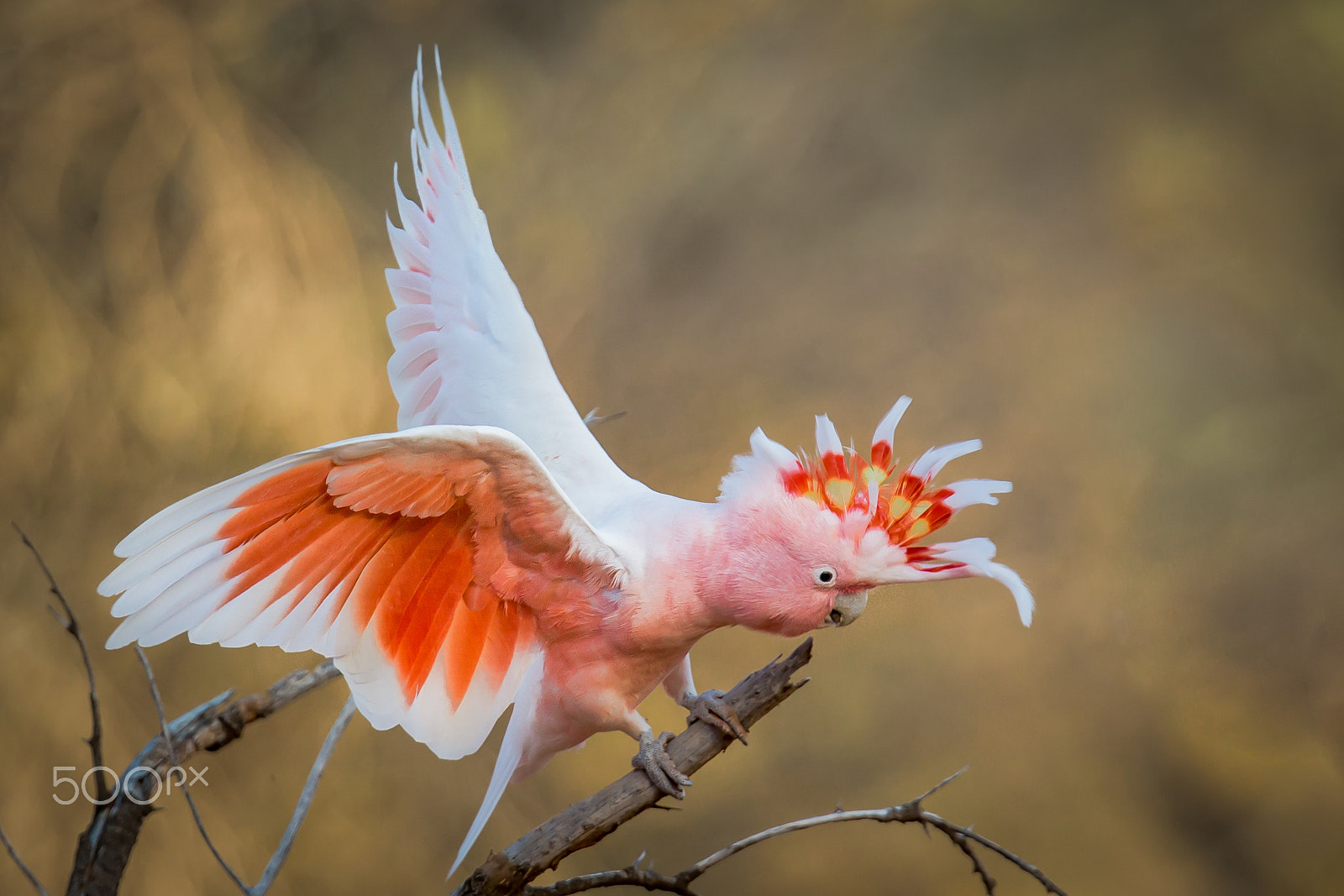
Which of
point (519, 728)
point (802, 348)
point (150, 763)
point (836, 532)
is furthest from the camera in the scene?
point (802, 348)

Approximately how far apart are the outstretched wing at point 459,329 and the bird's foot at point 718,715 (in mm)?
250

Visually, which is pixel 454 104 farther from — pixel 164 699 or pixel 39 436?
pixel 164 699

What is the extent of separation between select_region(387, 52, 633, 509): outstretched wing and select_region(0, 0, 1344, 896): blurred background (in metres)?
0.66

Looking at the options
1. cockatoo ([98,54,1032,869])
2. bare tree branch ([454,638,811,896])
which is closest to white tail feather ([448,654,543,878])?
cockatoo ([98,54,1032,869])

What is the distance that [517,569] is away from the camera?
36.3 inches

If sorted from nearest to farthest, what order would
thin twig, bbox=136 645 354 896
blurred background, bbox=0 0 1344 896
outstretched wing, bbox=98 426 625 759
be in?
outstretched wing, bbox=98 426 625 759 < thin twig, bbox=136 645 354 896 < blurred background, bbox=0 0 1344 896

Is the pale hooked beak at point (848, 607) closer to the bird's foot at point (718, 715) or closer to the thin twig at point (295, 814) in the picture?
the bird's foot at point (718, 715)

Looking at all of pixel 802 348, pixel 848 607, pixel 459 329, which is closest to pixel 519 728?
pixel 848 607

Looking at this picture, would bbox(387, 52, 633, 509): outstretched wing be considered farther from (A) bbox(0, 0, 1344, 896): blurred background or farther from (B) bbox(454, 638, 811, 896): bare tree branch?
(A) bbox(0, 0, 1344, 896): blurred background

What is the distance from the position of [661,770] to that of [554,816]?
11 cm

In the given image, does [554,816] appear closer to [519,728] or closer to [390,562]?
[519,728]

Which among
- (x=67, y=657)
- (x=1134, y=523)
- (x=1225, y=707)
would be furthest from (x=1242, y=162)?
(x=67, y=657)

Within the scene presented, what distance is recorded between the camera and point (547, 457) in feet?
3.44

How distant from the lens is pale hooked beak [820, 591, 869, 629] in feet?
2.86
